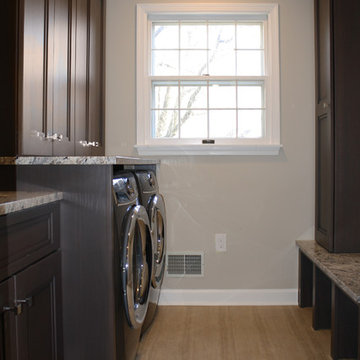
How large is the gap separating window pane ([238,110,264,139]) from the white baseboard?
3.73ft

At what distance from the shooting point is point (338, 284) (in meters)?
1.92

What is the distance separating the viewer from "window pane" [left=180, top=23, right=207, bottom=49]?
3.02 meters

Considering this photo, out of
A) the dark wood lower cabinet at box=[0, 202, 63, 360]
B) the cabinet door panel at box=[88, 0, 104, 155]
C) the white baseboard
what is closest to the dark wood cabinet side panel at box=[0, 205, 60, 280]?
the dark wood lower cabinet at box=[0, 202, 63, 360]

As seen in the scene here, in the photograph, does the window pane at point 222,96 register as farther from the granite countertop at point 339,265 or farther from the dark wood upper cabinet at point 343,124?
the granite countertop at point 339,265

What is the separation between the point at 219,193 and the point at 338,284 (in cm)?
118

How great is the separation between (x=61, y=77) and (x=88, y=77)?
20.7 inches

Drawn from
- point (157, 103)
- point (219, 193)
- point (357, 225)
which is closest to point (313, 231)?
point (357, 225)

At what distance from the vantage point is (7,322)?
3.52 feet

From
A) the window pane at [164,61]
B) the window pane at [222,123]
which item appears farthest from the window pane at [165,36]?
the window pane at [222,123]

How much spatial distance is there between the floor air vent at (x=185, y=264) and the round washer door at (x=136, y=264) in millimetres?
948

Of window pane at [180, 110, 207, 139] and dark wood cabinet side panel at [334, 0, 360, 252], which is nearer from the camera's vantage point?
dark wood cabinet side panel at [334, 0, 360, 252]

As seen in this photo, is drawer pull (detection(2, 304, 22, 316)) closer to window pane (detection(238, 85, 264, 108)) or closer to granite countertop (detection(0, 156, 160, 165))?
granite countertop (detection(0, 156, 160, 165))

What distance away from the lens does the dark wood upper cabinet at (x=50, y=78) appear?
148 centimetres

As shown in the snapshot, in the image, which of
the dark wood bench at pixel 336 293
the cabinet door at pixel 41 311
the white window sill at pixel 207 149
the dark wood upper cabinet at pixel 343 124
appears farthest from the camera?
the white window sill at pixel 207 149
